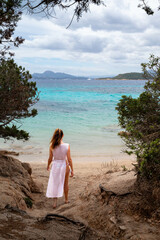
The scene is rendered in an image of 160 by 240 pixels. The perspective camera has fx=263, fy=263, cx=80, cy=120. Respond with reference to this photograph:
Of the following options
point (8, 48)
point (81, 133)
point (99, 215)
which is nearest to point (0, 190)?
point (99, 215)

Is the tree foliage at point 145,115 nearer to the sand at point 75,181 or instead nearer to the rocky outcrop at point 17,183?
the sand at point 75,181

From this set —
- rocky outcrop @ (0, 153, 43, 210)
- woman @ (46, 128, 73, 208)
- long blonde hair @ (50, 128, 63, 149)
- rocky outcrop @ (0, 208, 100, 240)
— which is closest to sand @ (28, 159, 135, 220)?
rocky outcrop @ (0, 153, 43, 210)

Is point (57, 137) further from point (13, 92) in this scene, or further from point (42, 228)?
point (42, 228)

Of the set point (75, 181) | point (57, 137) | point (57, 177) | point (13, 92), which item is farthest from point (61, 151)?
point (75, 181)

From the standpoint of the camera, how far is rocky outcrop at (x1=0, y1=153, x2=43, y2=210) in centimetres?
608

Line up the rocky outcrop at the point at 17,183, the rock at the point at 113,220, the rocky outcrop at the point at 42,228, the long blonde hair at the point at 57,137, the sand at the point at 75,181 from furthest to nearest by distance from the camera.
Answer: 1. the long blonde hair at the point at 57,137
2. the sand at the point at 75,181
3. the rocky outcrop at the point at 17,183
4. the rock at the point at 113,220
5. the rocky outcrop at the point at 42,228

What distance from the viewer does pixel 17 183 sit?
716 cm

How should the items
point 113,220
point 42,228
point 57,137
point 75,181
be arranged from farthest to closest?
point 75,181, point 57,137, point 113,220, point 42,228

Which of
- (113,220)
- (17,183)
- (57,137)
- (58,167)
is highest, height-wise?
(57,137)

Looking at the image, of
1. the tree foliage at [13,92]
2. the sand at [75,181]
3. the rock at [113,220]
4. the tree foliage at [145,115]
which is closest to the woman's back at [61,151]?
the sand at [75,181]

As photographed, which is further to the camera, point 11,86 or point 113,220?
point 11,86

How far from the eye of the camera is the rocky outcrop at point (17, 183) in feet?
19.9

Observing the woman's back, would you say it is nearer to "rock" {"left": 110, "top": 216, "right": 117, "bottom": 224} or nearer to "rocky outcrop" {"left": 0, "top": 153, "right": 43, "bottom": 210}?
"rocky outcrop" {"left": 0, "top": 153, "right": 43, "bottom": 210}

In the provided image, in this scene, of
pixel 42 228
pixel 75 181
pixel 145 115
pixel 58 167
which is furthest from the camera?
pixel 75 181
